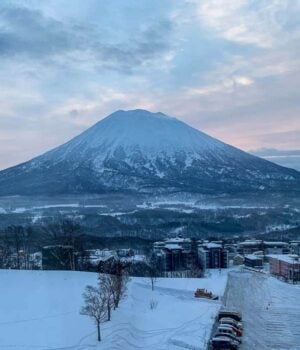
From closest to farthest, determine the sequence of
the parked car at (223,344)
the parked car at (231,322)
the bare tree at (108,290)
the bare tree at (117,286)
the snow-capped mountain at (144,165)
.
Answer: the parked car at (223,344), the bare tree at (108,290), the parked car at (231,322), the bare tree at (117,286), the snow-capped mountain at (144,165)

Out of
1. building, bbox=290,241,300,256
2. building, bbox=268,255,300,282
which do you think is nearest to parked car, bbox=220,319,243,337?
building, bbox=268,255,300,282

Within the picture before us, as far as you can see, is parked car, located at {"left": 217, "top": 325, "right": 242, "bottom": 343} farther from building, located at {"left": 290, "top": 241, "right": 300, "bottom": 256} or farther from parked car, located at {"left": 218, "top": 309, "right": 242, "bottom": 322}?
building, located at {"left": 290, "top": 241, "right": 300, "bottom": 256}

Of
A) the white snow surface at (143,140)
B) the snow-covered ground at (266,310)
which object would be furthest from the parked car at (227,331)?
the white snow surface at (143,140)

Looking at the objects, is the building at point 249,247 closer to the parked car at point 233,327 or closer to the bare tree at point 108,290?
the bare tree at point 108,290

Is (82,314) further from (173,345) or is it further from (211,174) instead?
(211,174)

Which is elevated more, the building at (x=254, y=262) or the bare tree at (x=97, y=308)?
the bare tree at (x=97, y=308)

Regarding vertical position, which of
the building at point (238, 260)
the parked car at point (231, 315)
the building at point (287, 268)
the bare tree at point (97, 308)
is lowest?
the building at point (238, 260)

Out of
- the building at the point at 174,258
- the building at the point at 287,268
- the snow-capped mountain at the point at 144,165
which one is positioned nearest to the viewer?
the building at the point at 287,268

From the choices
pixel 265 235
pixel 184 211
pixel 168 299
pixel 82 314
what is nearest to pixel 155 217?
pixel 184 211
